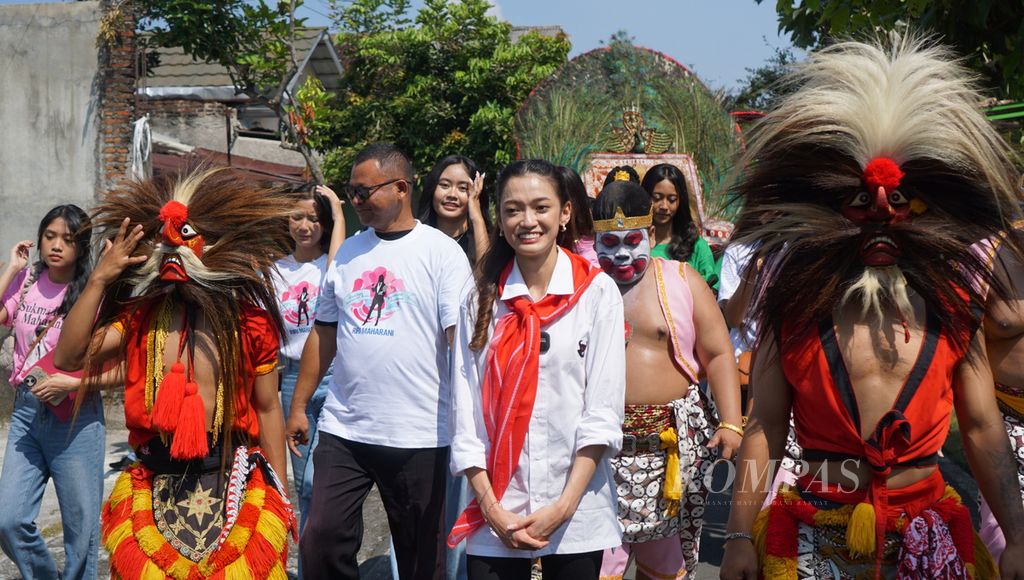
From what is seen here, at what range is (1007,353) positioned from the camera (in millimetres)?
3963

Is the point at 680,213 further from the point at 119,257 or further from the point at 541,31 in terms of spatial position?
the point at 541,31

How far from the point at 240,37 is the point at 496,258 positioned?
11329 millimetres

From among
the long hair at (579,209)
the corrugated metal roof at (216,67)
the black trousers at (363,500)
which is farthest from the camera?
the corrugated metal roof at (216,67)

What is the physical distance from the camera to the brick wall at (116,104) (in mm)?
11773

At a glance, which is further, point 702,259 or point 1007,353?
point 702,259

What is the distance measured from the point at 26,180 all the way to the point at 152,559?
935 cm

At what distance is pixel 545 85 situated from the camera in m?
9.19

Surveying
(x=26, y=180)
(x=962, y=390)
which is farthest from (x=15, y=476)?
(x=26, y=180)

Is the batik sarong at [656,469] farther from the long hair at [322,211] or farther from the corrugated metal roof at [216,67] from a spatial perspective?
the corrugated metal roof at [216,67]

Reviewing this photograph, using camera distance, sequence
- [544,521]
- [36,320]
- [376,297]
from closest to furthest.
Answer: [544,521]
[376,297]
[36,320]

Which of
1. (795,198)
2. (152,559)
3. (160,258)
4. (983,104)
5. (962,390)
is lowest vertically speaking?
(152,559)

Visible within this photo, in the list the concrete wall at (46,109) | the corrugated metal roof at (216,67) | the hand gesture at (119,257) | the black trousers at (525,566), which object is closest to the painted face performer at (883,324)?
the black trousers at (525,566)

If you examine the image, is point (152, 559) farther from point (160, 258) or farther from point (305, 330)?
point (305, 330)

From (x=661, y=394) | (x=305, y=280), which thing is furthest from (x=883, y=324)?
(x=305, y=280)
